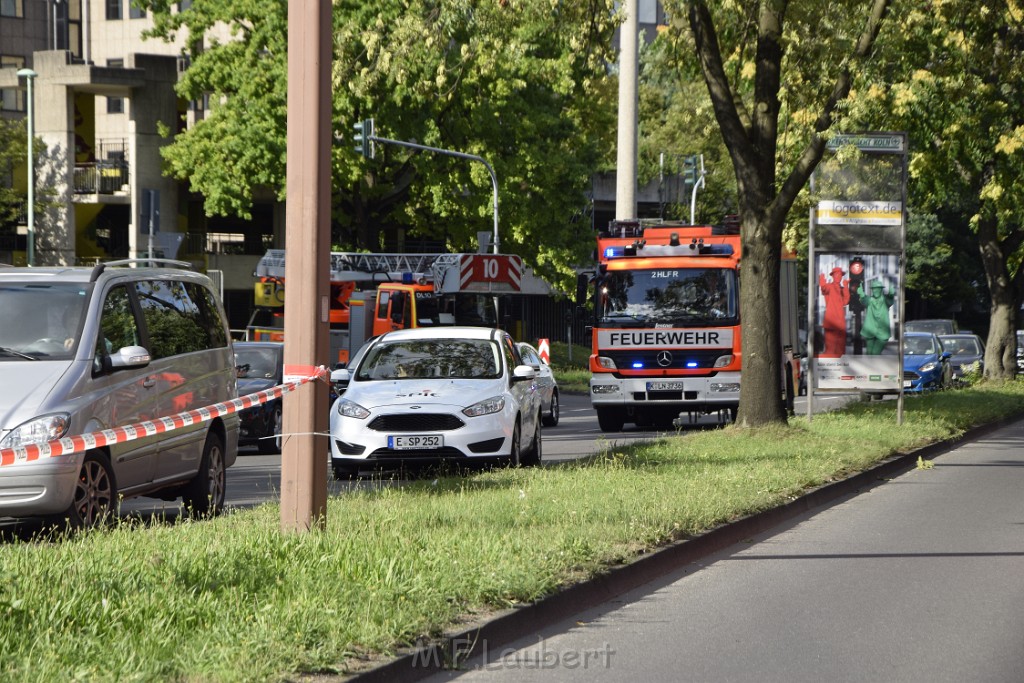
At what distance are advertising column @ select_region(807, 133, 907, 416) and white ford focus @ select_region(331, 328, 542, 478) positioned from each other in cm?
663

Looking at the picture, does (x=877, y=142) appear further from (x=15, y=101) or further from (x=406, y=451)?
(x=15, y=101)

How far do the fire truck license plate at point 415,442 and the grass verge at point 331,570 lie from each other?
1.48 metres

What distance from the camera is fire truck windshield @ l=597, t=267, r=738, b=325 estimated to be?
2328cm

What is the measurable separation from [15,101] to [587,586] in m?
57.9

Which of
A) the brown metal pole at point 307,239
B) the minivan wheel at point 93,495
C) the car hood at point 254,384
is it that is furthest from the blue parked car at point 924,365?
the brown metal pole at point 307,239

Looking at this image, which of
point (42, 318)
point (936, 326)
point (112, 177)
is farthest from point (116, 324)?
point (936, 326)

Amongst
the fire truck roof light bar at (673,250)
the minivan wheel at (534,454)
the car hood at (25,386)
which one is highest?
the fire truck roof light bar at (673,250)

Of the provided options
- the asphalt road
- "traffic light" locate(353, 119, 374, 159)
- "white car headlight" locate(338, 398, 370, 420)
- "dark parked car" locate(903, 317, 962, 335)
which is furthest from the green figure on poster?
"dark parked car" locate(903, 317, 962, 335)

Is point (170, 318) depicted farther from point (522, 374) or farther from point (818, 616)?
point (818, 616)

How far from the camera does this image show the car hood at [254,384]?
67.9 ft

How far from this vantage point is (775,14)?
59.0ft

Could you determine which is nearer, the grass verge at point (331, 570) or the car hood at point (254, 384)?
the grass verge at point (331, 570)

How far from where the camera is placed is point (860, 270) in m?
22.0

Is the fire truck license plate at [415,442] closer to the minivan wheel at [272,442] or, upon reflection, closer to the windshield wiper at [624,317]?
the minivan wheel at [272,442]
